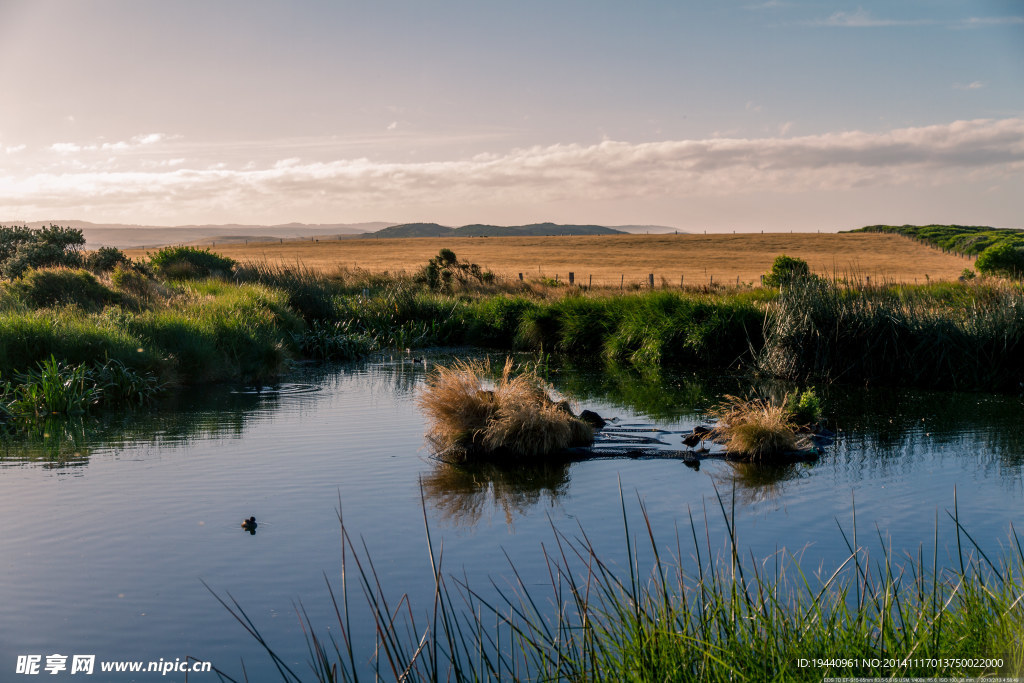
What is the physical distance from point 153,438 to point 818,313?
40.5ft

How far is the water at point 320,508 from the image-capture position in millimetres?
5660

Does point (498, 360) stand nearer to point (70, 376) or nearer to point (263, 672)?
point (70, 376)

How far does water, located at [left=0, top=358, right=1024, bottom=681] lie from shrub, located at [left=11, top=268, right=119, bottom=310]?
7.16 metres

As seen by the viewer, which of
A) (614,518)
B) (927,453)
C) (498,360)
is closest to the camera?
(614,518)

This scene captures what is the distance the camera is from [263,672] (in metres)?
4.93

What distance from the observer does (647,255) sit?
80.6 m

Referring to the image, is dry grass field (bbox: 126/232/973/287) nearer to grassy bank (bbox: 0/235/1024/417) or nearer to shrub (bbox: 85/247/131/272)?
shrub (bbox: 85/247/131/272)

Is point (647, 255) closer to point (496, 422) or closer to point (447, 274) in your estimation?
point (447, 274)

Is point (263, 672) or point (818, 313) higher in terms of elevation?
point (818, 313)

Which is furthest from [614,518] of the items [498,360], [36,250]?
[36,250]

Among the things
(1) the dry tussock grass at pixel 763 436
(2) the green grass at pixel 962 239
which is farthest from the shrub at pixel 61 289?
(2) the green grass at pixel 962 239

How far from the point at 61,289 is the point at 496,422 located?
13.2m

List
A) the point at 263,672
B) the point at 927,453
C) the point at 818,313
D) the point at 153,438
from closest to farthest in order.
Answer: the point at 263,672, the point at 927,453, the point at 153,438, the point at 818,313

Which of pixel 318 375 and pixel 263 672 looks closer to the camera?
pixel 263 672
